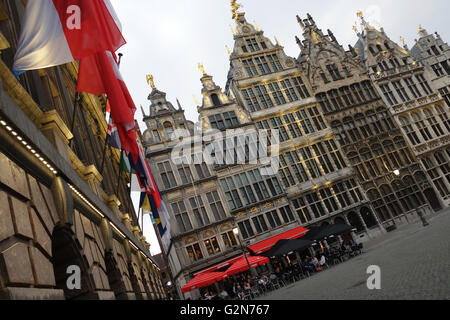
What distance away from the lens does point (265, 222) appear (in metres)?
29.6

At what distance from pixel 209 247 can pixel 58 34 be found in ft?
78.0

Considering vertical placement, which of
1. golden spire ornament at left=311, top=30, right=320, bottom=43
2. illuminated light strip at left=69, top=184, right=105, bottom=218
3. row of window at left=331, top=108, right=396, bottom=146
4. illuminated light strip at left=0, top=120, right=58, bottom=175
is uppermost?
golden spire ornament at left=311, top=30, right=320, bottom=43

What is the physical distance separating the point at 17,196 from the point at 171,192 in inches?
963

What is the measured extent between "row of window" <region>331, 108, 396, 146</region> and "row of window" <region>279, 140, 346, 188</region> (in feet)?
6.17

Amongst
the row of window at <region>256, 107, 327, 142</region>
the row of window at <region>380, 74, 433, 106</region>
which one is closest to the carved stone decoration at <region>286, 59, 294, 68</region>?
the row of window at <region>256, 107, 327, 142</region>

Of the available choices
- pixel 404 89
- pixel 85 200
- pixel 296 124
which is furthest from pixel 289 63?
pixel 85 200

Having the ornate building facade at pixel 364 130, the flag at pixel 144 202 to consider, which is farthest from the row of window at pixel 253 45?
the flag at pixel 144 202

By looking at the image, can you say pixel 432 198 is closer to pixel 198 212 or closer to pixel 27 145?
pixel 198 212

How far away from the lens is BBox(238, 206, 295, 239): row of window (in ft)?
95.1

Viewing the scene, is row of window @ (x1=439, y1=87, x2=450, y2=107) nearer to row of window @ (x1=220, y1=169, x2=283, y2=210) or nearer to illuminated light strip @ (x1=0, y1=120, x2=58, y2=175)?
row of window @ (x1=220, y1=169, x2=283, y2=210)

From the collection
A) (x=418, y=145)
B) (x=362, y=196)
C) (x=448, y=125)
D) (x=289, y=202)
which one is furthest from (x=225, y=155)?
(x=448, y=125)

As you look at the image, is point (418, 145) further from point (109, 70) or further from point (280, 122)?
point (109, 70)

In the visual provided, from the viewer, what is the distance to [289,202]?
30.7 meters

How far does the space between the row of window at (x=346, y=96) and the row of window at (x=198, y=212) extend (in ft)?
52.8
